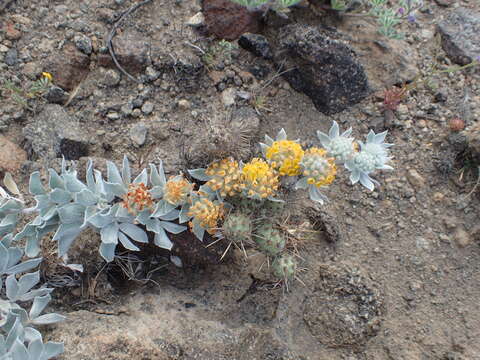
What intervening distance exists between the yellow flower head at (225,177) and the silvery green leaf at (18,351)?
152 centimetres

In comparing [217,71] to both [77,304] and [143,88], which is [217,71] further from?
[77,304]

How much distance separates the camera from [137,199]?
2.98m

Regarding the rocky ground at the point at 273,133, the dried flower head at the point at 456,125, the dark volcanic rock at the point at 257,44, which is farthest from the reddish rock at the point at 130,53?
the dried flower head at the point at 456,125

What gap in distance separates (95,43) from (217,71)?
1188mm

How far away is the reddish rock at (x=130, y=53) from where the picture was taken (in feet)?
13.7

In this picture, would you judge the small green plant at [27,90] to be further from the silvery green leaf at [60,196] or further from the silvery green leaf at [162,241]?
the silvery green leaf at [162,241]

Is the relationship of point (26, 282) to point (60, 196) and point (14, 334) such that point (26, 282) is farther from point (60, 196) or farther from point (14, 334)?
point (60, 196)

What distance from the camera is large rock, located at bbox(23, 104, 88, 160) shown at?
382cm

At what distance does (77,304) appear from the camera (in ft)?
11.2

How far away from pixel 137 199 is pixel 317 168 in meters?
1.23

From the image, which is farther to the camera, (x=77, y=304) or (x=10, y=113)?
(x=10, y=113)

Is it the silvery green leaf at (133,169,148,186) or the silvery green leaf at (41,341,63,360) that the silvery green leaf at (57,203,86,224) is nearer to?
the silvery green leaf at (133,169,148,186)

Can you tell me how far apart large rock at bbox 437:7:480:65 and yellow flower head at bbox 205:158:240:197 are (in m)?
2.95

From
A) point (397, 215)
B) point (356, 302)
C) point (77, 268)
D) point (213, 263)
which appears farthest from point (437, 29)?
point (77, 268)
